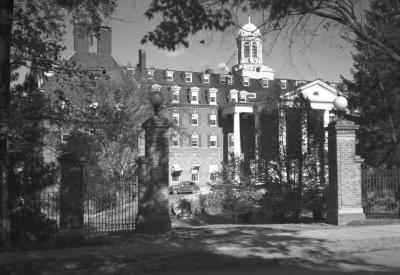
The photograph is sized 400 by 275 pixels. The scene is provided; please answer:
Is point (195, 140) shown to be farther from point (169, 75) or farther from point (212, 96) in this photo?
point (169, 75)

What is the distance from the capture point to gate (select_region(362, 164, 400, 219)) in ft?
55.2

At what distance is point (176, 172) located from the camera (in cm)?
6138

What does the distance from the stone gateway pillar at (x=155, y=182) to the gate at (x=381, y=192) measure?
7.23 m

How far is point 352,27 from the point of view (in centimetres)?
1422

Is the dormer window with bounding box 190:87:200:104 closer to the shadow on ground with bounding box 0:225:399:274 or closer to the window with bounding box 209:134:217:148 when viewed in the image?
the window with bounding box 209:134:217:148

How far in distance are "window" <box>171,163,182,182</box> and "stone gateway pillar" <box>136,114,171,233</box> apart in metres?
46.7

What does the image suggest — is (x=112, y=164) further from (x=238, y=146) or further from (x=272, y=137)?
(x=238, y=146)

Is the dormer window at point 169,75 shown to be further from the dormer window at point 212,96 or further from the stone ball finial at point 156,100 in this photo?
the stone ball finial at point 156,100

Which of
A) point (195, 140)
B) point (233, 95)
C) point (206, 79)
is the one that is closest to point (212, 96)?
point (233, 95)

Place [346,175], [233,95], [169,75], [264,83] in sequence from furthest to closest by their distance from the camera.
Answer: [264,83] → [233,95] → [169,75] → [346,175]

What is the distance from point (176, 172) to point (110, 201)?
44455 mm

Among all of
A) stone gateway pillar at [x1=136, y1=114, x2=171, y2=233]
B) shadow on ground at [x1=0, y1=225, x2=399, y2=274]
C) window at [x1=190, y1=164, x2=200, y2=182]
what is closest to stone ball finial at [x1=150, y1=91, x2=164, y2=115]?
stone gateway pillar at [x1=136, y1=114, x2=171, y2=233]

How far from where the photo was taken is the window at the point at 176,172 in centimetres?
6047

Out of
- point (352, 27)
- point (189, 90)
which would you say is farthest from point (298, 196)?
point (189, 90)
